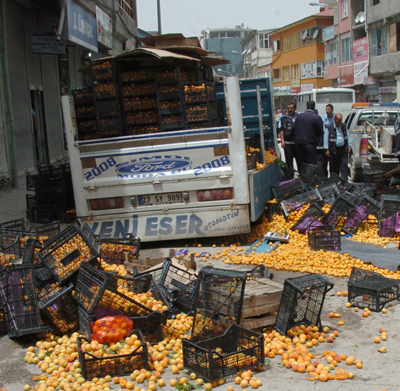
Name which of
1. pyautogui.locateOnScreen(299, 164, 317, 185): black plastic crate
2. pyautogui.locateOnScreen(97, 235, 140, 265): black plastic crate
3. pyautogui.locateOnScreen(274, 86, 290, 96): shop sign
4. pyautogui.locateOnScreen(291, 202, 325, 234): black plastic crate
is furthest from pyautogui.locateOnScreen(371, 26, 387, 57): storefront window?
pyautogui.locateOnScreen(97, 235, 140, 265): black plastic crate

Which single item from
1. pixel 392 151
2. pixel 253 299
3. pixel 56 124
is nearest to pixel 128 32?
pixel 56 124

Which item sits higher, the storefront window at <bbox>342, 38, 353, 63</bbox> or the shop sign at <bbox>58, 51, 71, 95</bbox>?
the storefront window at <bbox>342, 38, 353, 63</bbox>

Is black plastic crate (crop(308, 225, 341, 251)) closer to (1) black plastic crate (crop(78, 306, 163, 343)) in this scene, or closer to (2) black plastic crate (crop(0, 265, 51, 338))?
(1) black plastic crate (crop(78, 306, 163, 343))

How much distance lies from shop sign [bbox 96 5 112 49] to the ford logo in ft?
45.9

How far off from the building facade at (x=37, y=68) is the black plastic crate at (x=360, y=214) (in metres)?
10.5

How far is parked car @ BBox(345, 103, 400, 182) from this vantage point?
14.7 m

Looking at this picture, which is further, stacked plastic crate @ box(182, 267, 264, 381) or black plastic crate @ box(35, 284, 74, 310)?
black plastic crate @ box(35, 284, 74, 310)

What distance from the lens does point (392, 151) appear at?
14742 millimetres

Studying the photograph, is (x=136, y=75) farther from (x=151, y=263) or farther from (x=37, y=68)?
(x=37, y=68)

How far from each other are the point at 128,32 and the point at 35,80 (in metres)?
11.5

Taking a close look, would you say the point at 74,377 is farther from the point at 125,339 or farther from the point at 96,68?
the point at 96,68

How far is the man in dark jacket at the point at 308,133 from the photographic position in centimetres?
1332

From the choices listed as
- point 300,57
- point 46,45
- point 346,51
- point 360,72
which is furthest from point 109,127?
point 300,57

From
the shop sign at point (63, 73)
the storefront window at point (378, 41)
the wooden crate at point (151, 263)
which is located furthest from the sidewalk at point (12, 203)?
the storefront window at point (378, 41)
